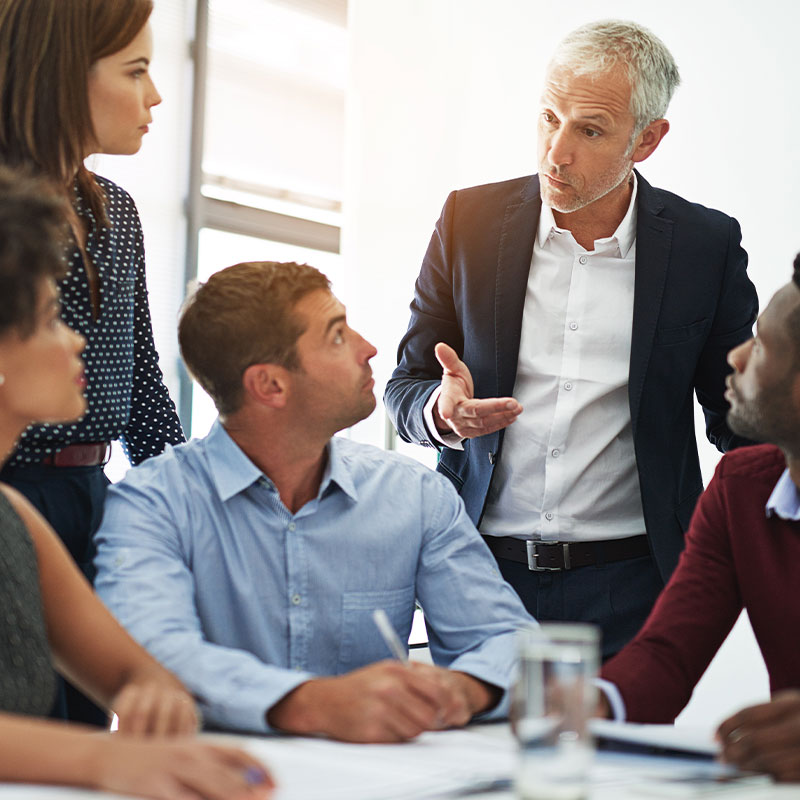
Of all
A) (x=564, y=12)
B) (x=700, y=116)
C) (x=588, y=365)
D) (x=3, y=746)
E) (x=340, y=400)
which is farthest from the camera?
(x=564, y=12)

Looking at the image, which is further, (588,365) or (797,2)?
(797,2)

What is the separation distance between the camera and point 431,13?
501cm

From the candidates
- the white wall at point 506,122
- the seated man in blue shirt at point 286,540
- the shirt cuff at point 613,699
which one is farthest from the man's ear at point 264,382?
the white wall at point 506,122

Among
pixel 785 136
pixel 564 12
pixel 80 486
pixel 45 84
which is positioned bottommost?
pixel 80 486

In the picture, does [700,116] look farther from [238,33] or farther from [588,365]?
[238,33]

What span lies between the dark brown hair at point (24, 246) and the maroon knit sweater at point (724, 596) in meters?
0.92

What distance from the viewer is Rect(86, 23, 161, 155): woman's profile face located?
1797 mm

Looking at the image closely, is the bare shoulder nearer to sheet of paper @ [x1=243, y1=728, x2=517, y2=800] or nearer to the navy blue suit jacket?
sheet of paper @ [x1=243, y1=728, x2=517, y2=800]

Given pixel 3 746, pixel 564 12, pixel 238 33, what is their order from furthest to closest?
pixel 238 33 < pixel 564 12 < pixel 3 746

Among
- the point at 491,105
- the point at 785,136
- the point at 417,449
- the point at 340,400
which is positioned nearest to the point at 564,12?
the point at 491,105

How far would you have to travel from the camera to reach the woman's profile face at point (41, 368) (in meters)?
1.40

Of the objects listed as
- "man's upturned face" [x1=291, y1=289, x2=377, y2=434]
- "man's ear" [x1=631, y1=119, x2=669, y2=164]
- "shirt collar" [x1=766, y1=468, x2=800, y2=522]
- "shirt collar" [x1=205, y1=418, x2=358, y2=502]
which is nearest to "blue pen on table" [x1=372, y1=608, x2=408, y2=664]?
"shirt collar" [x1=205, y1=418, x2=358, y2=502]

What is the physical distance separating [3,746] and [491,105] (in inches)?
162

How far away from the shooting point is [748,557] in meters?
1.69
